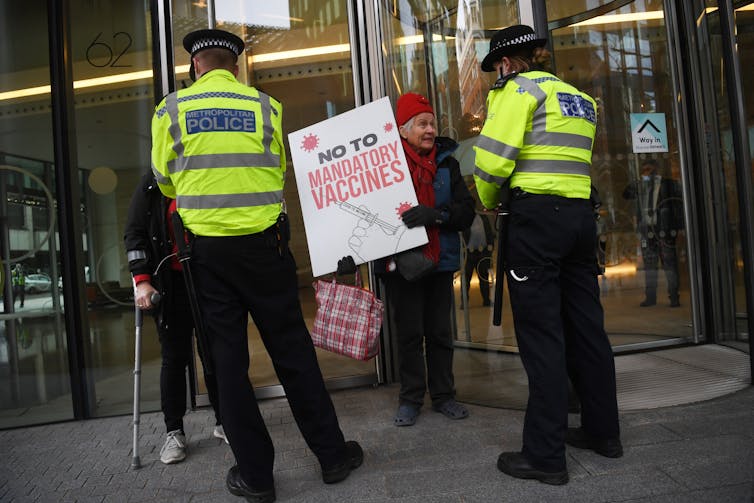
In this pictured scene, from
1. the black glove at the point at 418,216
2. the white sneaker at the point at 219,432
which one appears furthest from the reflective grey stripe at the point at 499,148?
the white sneaker at the point at 219,432

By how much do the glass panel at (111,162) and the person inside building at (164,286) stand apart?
3.37ft

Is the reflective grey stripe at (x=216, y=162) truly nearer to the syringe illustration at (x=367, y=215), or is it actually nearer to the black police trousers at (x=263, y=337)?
the black police trousers at (x=263, y=337)

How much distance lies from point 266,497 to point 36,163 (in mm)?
3014

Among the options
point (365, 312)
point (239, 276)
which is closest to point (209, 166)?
point (239, 276)

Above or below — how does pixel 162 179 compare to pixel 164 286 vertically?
above

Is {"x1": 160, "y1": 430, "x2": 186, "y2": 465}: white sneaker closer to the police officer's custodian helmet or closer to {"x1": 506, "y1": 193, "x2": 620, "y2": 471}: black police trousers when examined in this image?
{"x1": 506, "y1": 193, "x2": 620, "y2": 471}: black police trousers

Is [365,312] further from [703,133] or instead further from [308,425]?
[703,133]

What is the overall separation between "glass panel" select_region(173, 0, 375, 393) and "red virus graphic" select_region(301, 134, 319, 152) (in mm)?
Result: 1029

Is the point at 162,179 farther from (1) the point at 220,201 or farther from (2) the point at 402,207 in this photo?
(2) the point at 402,207

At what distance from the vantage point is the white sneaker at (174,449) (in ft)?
9.59

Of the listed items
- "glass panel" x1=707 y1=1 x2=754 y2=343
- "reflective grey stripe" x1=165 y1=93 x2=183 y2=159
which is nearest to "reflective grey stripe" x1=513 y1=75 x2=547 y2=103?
"reflective grey stripe" x1=165 y1=93 x2=183 y2=159

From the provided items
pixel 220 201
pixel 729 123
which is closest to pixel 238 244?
pixel 220 201

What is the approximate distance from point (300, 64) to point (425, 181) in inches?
65.6

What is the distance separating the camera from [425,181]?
3.23 meters
